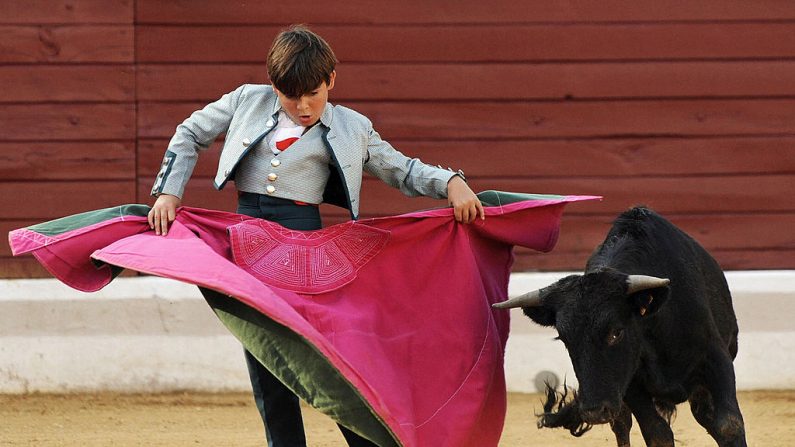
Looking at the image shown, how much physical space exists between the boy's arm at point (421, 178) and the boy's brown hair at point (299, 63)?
0.42 metres

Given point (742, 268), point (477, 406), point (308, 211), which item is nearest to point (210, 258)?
point (308, 211)

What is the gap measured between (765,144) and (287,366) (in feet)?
13.4

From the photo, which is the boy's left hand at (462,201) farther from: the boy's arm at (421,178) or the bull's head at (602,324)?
the bull's head at (602,324)

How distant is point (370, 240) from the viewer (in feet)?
12.9

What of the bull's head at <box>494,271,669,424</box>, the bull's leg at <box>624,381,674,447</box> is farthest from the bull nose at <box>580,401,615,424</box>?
the bull's leg at <box>624,381,674,447</box>

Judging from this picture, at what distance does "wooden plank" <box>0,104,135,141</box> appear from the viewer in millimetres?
6527

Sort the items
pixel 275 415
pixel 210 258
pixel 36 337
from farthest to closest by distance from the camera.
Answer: pixel 36 337 → pixel 275 415 → pixel 210 258

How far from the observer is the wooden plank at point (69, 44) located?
6.45m

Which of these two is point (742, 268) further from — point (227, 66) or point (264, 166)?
point (264, 166)

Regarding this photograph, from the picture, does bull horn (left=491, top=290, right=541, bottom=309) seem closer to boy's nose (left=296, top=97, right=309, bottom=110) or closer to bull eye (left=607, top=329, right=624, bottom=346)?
bull eye (left=607, top=329, right=624, bottom=346)

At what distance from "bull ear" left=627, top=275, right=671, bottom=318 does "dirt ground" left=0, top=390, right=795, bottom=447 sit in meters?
1.81

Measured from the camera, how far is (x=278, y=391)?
375 centimetres

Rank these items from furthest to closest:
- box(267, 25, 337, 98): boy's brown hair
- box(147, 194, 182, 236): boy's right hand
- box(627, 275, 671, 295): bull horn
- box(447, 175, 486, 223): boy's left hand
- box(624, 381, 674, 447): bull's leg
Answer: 1. box(624, 381, 674, 447): bull's leg
2. box(447, 175, 486, 223): boy's left hand
3. box(627, 275, 671, 295): bull horn
4. box(147, 194, 182, 236): boy's right hand
5. box(267, 25, 337, 98): boy's brown hair

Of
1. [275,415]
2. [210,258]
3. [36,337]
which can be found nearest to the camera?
[210,258]
